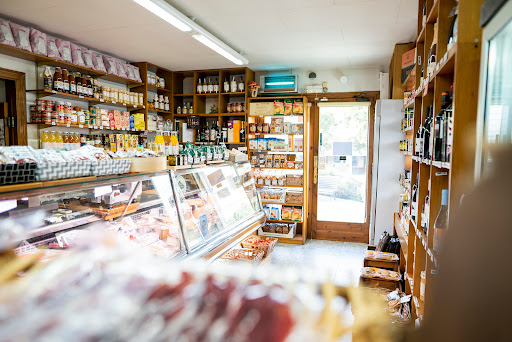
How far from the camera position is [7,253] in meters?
0.53

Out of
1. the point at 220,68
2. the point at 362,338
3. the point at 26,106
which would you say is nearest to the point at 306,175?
the point at 220,68

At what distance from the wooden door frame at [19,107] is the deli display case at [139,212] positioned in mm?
2736

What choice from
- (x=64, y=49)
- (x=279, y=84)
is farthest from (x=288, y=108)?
(x=64, y=49)

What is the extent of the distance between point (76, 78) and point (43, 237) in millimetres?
3538

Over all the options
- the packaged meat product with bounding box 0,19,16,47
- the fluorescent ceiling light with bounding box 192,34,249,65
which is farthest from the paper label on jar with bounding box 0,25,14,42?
the fluorescent ceiling light with bounding box 192,34,249,65

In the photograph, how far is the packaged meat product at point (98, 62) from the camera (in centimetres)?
516

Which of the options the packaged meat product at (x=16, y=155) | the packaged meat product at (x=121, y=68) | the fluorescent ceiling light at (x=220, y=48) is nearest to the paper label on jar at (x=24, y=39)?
the packaged meat product at (x=121, y=68)

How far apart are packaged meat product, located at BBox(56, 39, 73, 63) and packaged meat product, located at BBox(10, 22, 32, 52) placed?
1.55 feet

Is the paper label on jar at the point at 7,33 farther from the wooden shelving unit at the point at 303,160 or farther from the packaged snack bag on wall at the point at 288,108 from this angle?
the packaged snack bag on wall at the point at 288,108

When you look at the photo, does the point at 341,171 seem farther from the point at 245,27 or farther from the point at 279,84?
the point at 245,27

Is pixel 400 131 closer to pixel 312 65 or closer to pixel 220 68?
pixel 312 65

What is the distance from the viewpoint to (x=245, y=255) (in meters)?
3.64

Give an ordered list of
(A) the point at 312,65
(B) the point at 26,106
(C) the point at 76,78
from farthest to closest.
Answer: (A) the point at 312,65 < (C) the point at 76,78 < (B) the point at 26,106

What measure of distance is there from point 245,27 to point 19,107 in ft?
10.3
